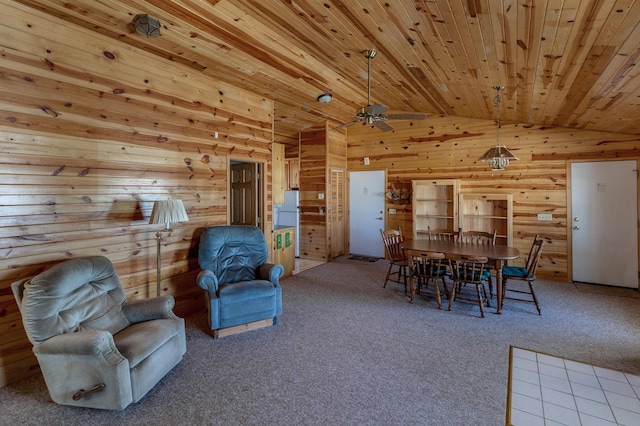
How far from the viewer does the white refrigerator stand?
23.6 feet

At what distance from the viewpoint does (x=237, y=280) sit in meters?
3.71

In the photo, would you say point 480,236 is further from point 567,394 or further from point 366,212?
point 567,394

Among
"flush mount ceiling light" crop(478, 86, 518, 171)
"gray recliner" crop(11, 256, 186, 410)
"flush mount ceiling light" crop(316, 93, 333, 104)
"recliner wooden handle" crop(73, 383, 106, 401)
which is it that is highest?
"flush mount ceiling light" crop(316, 93, 333, 104)

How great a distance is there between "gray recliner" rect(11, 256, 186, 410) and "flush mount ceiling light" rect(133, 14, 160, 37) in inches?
84.0

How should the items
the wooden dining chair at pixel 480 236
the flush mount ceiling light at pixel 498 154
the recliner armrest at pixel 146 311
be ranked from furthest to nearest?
the wooden dining chair at pixel 480 236, the flush mount ceiling light at pixel 498 154, the recliner armrest at pixel 146 311

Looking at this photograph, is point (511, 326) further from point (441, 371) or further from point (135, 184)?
point (135, 184)

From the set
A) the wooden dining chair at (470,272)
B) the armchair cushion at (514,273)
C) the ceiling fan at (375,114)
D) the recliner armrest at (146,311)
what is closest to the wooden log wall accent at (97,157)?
the recliner armrest at (146,311)

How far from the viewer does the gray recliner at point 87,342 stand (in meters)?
2.03

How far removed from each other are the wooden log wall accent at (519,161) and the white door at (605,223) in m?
0.15

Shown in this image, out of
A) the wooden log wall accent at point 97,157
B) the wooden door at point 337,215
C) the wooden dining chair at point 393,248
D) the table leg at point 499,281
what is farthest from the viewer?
the wooden door at point 337,215

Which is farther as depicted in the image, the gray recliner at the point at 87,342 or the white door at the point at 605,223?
the white door at the point at 605,223

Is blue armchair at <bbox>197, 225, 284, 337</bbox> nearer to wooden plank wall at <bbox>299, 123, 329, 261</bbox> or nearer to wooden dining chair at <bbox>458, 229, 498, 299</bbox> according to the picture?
wooden plank wall at <bbox>299, 123, 329, 261</bbox>

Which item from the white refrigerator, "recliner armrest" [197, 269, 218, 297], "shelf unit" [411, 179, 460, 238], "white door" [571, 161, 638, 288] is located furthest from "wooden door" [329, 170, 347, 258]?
"white door" [571, 161, 638, 288]

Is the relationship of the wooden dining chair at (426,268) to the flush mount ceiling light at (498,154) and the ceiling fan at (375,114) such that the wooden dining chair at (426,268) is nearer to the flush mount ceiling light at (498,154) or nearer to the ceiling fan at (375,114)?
the flush mount ceiling light at (498,154)
